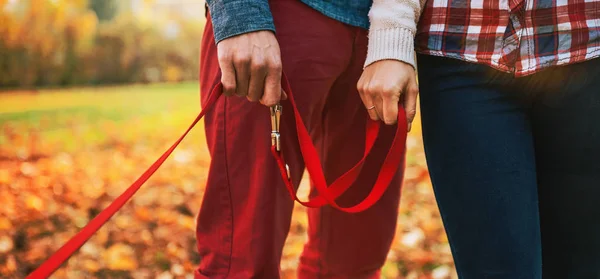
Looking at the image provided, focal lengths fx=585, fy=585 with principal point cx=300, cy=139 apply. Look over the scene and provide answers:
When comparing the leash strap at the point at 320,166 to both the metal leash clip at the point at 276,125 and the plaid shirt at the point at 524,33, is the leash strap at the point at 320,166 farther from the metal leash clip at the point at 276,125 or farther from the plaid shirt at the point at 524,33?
the plaid shirt at the point at 524,33

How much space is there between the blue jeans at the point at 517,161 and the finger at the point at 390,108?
0.08 m

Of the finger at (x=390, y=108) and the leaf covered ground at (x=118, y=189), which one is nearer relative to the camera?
the finger at (x=390, y=108)

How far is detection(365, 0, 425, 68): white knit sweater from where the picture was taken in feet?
3.97

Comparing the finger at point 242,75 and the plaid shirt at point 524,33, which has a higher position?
the plaid shirt at point 524,33

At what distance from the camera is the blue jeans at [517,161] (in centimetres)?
114

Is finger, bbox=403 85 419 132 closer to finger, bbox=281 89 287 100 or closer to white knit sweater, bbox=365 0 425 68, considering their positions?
white knit sweater, bbox=365 0 425 68

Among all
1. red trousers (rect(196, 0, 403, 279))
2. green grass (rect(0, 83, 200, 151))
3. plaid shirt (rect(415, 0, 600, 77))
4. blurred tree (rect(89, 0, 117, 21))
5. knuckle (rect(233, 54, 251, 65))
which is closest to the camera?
plaid shirt (rect(415, 0, 600, 77))

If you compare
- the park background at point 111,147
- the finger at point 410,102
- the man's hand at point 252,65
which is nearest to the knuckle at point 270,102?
the man's hand at point 252,65

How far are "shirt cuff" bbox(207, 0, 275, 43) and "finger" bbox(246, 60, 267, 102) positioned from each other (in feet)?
0.25

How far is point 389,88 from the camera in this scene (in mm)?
1212

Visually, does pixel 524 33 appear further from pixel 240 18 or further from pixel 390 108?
pixel 240 18

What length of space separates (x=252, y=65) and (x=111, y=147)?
5.05 metres

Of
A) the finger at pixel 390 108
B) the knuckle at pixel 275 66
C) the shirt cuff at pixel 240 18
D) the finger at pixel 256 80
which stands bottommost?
the finger at pixel 390 108

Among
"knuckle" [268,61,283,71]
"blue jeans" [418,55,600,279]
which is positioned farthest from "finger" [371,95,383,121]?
"knuckle" [268,61,283,71]
